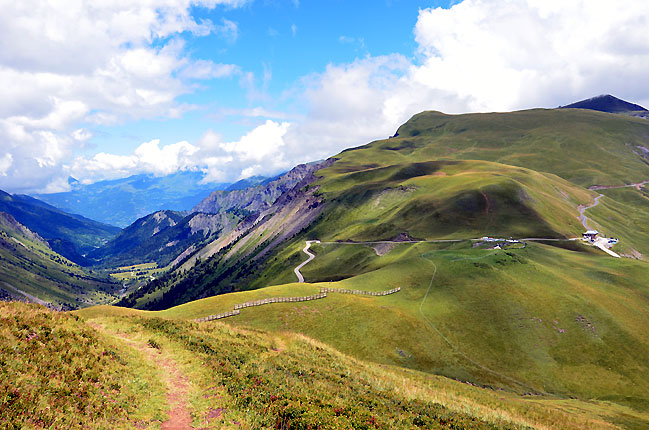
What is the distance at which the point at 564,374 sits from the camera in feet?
199

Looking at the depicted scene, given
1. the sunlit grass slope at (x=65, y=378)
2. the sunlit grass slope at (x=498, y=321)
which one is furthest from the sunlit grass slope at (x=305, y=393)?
the sunlit grass slope at (x=498, y=321)

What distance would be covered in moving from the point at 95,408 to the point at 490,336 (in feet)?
234

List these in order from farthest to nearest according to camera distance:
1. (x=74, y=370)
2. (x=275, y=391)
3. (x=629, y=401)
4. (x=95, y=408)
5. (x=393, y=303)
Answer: (x=393, y=303) → (x=629, y=401) → (x=275, y=391) → (x=74, y=370) → (x=95, y=408)

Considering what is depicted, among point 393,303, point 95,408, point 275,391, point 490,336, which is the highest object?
point 95,408

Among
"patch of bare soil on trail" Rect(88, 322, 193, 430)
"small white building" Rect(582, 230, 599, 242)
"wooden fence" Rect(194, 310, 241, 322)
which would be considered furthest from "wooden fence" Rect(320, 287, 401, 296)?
"small white building" Rect(582, 230, 599, 242)

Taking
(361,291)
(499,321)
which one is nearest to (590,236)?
(499,321)

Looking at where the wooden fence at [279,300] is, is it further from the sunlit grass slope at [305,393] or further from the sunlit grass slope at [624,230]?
the sunlit grass slope at [624,230]

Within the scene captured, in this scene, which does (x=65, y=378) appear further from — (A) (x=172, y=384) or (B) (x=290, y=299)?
(B) (x=290, y=299)

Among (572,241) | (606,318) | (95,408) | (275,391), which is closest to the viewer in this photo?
(95,408)

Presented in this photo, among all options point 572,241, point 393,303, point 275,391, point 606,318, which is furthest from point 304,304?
point 572,241

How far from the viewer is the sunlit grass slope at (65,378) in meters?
17.0

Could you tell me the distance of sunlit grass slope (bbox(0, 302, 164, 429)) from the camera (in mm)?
16984

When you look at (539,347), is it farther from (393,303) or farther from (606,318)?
(393,303)

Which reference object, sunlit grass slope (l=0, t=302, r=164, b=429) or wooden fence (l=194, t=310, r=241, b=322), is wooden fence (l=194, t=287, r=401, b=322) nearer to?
wooden fence (l=194, t=310, r=241, b=322)
